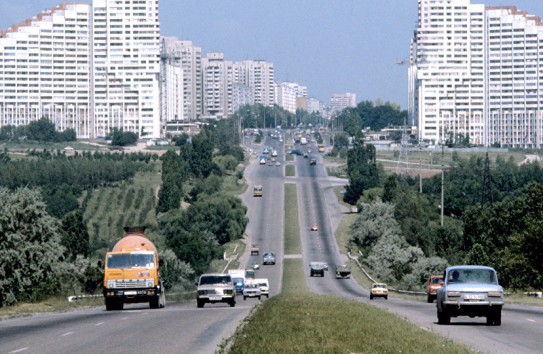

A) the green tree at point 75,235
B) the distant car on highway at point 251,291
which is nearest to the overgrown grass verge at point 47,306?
the distant car on highway at point 251,291

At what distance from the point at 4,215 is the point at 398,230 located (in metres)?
80.0

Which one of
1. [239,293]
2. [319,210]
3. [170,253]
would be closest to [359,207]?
[319,210]

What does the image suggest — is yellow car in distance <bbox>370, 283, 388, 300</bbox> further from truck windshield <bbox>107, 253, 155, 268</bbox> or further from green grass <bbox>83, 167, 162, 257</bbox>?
green grass <bbox>83, 167, 162, 257</bbox>

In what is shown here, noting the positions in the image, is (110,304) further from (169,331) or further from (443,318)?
(443,318)

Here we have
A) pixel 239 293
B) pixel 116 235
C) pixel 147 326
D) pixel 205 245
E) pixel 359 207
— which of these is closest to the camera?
pixel 147 326

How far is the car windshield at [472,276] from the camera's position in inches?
1483

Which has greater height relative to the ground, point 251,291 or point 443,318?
point 443,318

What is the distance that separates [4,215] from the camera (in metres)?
66.4

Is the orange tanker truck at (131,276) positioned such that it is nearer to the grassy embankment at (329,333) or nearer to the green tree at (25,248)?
the grassy embankment at (329,333)

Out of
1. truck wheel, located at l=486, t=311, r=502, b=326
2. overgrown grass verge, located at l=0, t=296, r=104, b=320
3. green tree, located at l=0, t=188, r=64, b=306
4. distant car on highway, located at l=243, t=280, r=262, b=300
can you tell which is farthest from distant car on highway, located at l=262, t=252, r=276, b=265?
truck wheel, located at l=486, t=311, r=502, b=326

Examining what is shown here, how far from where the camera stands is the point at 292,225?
16462 centimetres

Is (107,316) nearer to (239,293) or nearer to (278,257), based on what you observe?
(239,293)

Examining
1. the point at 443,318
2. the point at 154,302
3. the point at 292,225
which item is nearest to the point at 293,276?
the point at 292,225

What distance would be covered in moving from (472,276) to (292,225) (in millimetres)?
126870
